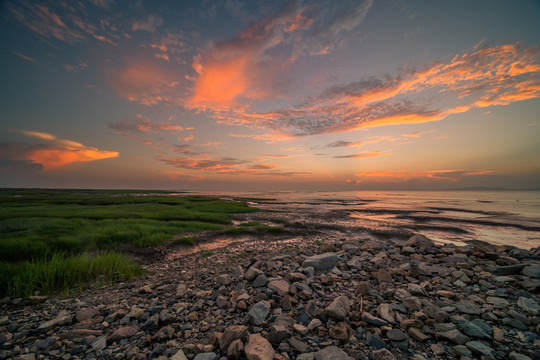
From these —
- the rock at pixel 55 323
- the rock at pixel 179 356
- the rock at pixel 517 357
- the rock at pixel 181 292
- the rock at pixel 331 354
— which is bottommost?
the rock at pixel 181 292

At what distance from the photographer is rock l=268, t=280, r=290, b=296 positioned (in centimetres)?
569

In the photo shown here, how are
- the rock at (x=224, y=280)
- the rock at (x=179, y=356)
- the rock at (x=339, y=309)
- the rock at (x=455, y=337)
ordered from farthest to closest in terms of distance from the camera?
the rock at (x=224, y=280), the rock at (x=339, y=309), the rock at (x=455, y=337), the rock at (x=179, y=356)

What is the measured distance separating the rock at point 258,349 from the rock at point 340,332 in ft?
4.24

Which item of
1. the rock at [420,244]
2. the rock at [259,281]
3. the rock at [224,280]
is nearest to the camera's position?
the rock at [259,281]

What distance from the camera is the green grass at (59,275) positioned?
6922 mm

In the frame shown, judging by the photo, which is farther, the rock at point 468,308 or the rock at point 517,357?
the rock at point 468,308

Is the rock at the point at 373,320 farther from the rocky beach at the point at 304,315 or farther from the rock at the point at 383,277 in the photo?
the rock at the point at 383,277

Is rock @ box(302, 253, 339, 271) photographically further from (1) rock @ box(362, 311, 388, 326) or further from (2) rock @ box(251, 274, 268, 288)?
(1) rock @ box(362, 311, 388, 326)

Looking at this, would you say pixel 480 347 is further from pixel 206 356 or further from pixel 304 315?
pixel 206 356

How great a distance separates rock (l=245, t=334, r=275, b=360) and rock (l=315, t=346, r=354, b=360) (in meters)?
0.78

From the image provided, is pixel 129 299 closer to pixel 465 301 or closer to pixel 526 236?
pixel 465 301

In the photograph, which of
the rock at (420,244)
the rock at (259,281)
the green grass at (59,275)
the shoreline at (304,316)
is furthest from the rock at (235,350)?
the rock at (420,244)

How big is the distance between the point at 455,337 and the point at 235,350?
13.2 feet

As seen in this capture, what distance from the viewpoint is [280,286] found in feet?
19.4
